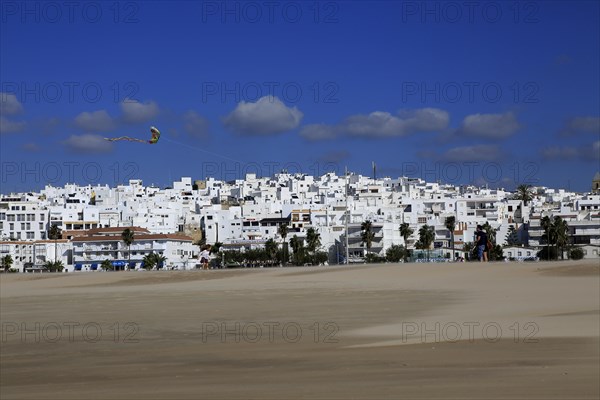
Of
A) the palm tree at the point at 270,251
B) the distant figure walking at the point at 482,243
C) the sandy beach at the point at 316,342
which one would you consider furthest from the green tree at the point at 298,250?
the sandy beach at the point at 316,342

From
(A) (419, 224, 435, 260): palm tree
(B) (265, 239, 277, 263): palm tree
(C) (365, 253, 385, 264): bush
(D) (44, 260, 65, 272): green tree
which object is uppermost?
(A) (419, 224, 435, 260): palm tree

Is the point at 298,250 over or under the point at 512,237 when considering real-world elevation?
under

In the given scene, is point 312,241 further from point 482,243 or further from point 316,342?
point 316,342

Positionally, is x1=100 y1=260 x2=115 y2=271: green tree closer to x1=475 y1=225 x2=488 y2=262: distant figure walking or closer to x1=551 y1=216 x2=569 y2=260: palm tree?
x1=551 y1=216 x2=569 y2=260: palm tree

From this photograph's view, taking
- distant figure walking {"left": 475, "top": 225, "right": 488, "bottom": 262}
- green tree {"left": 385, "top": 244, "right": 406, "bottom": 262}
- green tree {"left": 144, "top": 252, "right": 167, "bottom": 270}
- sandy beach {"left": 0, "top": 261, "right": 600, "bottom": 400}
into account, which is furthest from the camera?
green tree {"left": 144, "top": 252, "right": 167, "bottom": 270}

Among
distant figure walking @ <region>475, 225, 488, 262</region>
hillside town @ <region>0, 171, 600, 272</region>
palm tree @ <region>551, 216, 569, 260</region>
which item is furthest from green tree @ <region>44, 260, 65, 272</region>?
distant figure walking @ <region>475, 225, 488, 262</region>

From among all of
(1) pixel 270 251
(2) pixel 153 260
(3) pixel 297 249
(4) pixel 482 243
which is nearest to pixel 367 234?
(3) pixel 297 249

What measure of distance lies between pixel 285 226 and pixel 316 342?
109256mm

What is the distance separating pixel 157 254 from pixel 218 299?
8952 cm

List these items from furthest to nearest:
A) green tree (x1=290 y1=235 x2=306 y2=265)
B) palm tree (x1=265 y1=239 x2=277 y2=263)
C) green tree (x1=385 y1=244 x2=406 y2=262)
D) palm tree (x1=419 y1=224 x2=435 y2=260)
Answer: palm tree (x1=265 y1=239 x2=277 y2=263), palm tree (x1=419 y1=224 x2=435 y2=260), green tree (x1=290 y1=235 x2=306 y2=265), green tree (x1=385 y1=244 x2=406 y2=262)

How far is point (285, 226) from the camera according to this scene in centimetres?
12300

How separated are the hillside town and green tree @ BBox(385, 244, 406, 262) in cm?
96

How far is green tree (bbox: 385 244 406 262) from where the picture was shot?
98.6 metres

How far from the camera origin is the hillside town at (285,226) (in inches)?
4306
